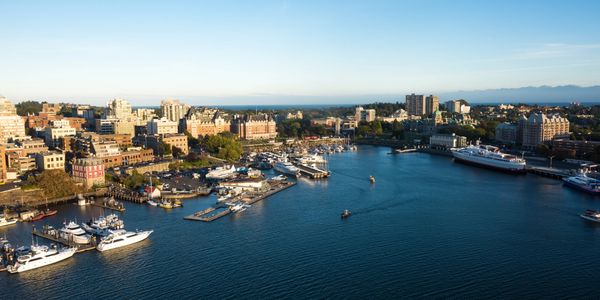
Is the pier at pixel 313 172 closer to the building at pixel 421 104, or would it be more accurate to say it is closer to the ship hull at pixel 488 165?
the ship hull at pixel 488 165

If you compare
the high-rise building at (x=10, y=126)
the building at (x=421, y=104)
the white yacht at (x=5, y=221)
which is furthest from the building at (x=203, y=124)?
the building at (x=421, y=104)

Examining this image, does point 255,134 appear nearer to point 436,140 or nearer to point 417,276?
point 436,140

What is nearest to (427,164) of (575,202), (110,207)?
(575,202)

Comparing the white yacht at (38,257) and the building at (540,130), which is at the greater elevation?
the building at (540,130)

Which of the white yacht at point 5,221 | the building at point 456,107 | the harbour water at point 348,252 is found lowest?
the harbour water at point 348,252

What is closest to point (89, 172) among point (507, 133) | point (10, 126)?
point (10, 126)

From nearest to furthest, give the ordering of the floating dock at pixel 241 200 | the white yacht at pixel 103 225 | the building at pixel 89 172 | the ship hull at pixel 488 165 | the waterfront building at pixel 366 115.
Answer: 1. the white yacht at pixel 103 225
2. the floating dock at pixel 241 200
3. the building at pixel 89 172
4. the ship hull at pixel 488 165
5. the waterfront building at pixel 366 115

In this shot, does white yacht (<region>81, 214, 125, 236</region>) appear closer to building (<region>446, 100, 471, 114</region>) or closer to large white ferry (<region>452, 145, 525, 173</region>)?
large white ferry (<region>452, 145, 525, 173</region>)
